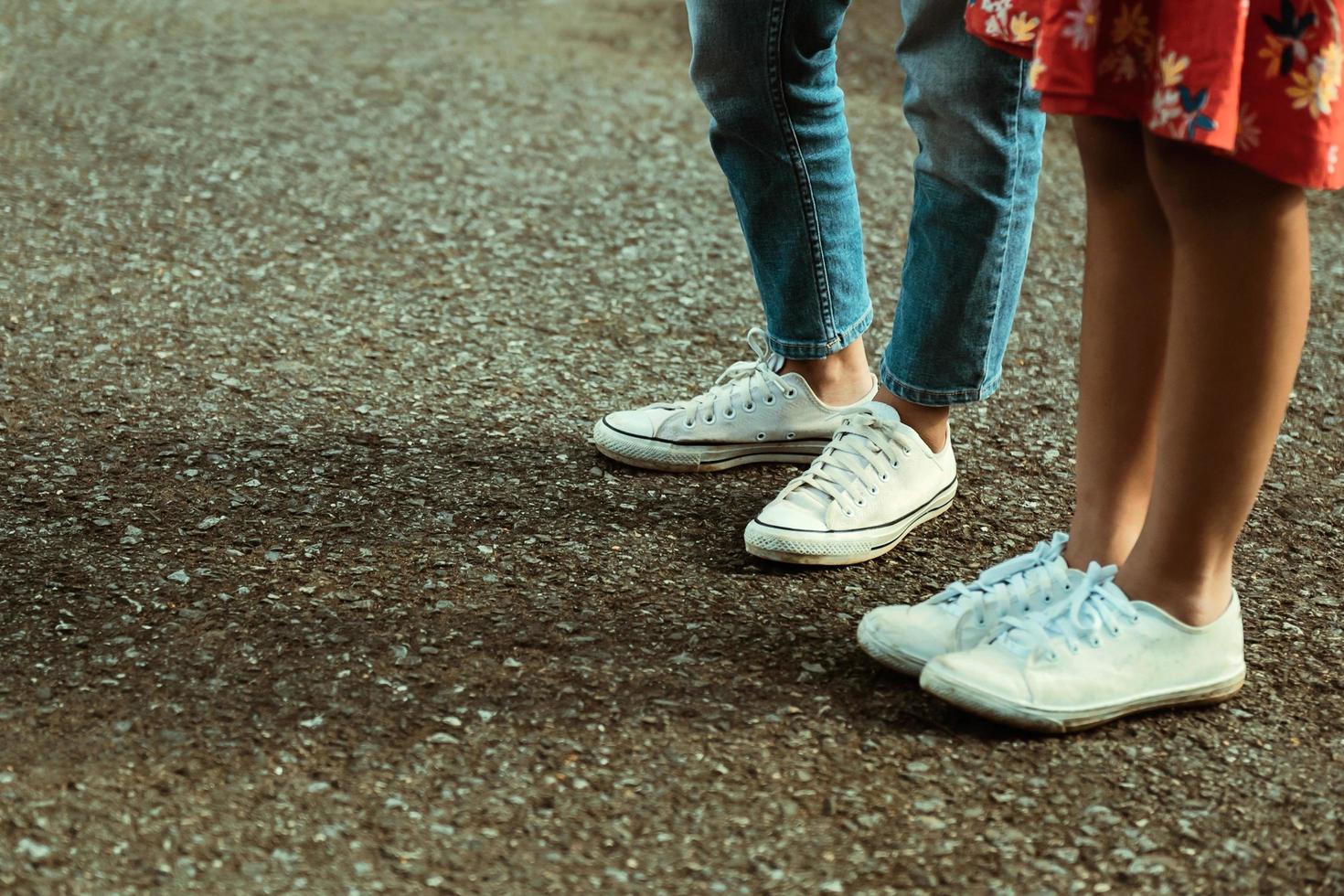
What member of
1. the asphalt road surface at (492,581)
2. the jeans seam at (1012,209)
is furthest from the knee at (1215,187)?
the jeans seam at (1012,209)

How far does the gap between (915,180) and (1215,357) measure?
57 cm

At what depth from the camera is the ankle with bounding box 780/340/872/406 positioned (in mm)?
2014

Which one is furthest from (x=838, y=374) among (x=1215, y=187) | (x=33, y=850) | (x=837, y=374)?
(x=33, y=850)

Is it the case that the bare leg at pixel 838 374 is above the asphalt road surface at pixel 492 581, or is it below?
above

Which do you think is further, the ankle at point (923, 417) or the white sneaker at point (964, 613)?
the ankle at point (923, 417)

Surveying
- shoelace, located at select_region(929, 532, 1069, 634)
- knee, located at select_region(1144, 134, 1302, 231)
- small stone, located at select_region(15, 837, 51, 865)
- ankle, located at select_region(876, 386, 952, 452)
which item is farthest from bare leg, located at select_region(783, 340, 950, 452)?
small stone, located at select_region(15, 837, 51, 865)

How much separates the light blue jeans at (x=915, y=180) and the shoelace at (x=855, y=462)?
6cm

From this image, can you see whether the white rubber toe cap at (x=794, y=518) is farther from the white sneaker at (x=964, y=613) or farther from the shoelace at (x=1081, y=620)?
the shoelace at (x=1081, y=620)

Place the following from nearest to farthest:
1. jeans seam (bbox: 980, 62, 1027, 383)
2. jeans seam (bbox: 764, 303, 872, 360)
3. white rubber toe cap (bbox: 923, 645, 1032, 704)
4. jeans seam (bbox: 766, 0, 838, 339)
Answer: white rubber toe cap (bbox: 923, 645, 1032, 704) → jeans seam (bbox: 980, 62, 1027, 383) → jeans seam (bbox: 766, 0, 838, 339) → jeans seam (bbox: 764, 303, 872, 360)

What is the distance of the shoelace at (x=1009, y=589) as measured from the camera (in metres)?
1.50

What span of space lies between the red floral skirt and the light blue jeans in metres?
0.33

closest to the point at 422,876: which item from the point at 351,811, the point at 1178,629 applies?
the point at 351,811

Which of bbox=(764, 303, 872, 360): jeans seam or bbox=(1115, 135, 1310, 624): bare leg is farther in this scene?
bbox=(764, 303, 872, 360): jeans seam

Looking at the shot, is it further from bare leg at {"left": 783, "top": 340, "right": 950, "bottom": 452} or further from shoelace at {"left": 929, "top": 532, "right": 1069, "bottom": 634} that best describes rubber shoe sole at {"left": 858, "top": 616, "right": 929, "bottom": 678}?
bare leg at {"left": 783, "top": 340, "right": 950, "bottom": 452}
